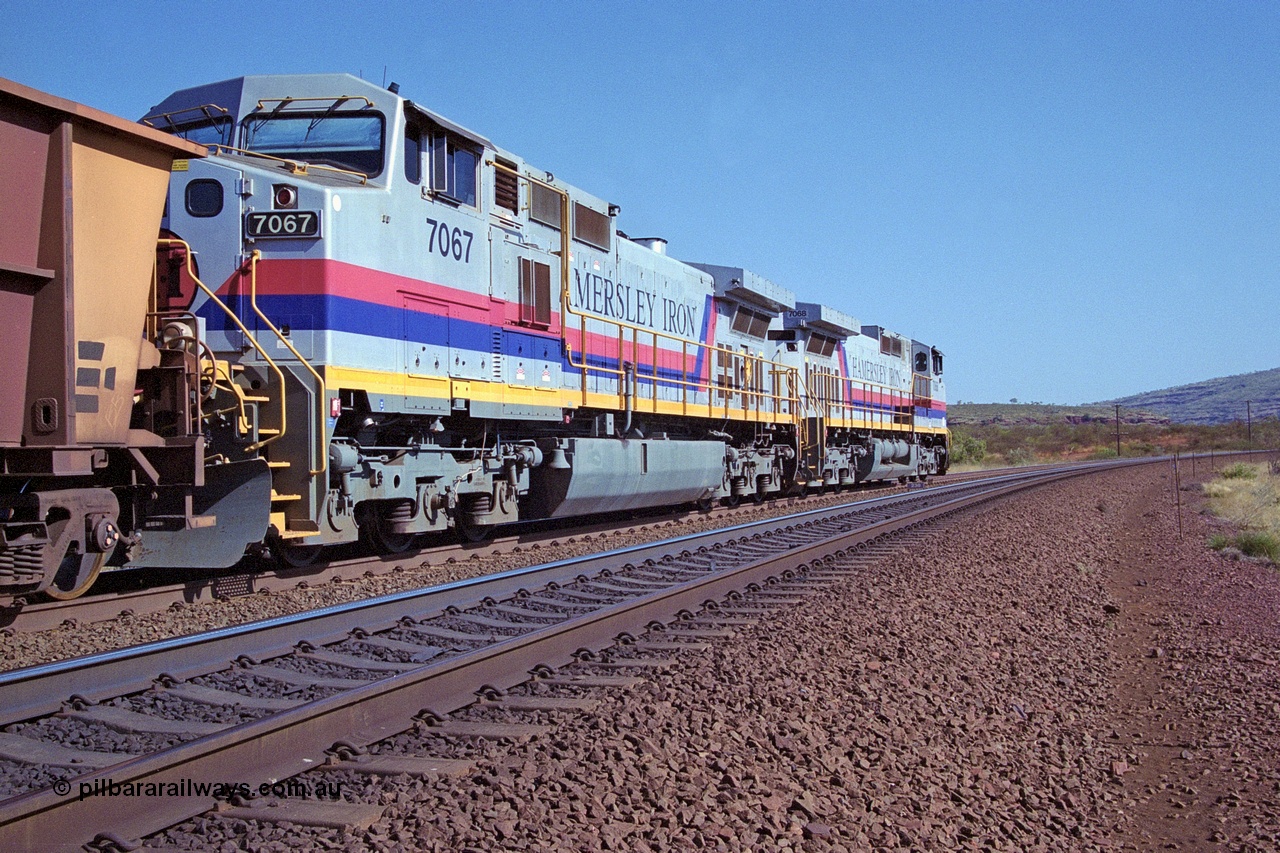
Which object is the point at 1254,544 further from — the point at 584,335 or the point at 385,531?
the point at 385,531

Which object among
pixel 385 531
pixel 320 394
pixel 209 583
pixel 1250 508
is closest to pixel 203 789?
pixel 209 583

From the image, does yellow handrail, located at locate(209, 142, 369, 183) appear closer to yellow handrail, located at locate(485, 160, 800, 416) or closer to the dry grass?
yellow handrail, located at locate(485, 160, 800, 416)

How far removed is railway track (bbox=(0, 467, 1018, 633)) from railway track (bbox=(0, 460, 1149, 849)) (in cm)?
164

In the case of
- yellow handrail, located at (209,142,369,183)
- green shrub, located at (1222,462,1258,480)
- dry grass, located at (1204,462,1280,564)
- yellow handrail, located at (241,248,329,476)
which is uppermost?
yellow handrail, located at (209,142,369,183)

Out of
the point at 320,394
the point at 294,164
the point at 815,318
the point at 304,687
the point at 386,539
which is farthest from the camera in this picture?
the point at 815,318

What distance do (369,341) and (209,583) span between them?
89.8 inches

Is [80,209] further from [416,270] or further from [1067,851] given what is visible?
[1067,851]

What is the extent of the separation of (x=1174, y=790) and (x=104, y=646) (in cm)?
549

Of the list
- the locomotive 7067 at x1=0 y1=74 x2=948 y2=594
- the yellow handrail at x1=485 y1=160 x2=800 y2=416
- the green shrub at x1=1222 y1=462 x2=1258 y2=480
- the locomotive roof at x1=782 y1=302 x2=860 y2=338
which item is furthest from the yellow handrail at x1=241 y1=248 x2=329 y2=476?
the green shrub at x1=1222 y1=462 x2=1258 y2=480

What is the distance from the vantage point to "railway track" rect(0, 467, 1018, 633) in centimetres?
618

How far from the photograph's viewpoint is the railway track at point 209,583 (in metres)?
6.18

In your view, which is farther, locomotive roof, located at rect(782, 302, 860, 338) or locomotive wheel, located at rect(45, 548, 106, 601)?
locomotive roof, located at rect(782, 302, 860, 338)

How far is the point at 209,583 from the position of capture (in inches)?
284

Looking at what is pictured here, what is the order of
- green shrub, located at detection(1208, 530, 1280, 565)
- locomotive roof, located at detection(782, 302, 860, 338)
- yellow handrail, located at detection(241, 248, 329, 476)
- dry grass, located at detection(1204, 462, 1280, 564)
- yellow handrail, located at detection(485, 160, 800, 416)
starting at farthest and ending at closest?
locomotive roof, located at detection(782, 302, 860, 338)
dry grass, located at detection(1204, 462, 1280, 564)
green shrub, located at detection(1208, 530, 1280, 565)
yellow handrail, located at detection(485, 160, 800, 416)
yellow handrail, located at detection(241, 248, 329, 476)
